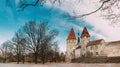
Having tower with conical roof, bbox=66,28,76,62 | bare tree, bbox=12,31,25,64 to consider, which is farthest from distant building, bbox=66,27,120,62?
bare tree, bbox=12,31,25,64

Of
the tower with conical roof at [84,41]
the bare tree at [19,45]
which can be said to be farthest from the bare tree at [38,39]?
the tower with conical roof at [84,41]

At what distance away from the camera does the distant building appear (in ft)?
176

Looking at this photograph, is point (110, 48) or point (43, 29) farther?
point (110, 48)

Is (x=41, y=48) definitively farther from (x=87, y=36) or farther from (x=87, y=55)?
(x=87, y=36)

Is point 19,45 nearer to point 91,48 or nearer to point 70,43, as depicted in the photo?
point 91,48

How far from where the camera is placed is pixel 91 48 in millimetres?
65250

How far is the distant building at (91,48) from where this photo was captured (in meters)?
53.6

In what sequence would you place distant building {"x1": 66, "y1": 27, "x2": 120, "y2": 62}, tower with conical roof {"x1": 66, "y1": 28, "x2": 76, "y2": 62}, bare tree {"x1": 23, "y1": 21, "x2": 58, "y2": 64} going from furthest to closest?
1. tower with conical roof {"x1": 66, "y1": 28, "x2": 76, "y2": 62}
2. distant building {"x1": 66, "y1": 27, "x2": 120, "y2": 62}
3. bare tree {"x1": 23, "y1": 21, "x2": 58, "y2": 64}

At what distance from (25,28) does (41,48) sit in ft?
13.5

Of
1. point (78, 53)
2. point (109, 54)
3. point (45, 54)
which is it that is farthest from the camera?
point (78, 53)

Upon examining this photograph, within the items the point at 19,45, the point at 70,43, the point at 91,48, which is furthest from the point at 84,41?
the point at 19,45

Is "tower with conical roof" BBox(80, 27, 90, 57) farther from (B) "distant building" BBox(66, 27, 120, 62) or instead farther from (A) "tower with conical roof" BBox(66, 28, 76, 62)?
(A) "tower with conical roof" BBox(66, 28, 76, 62)

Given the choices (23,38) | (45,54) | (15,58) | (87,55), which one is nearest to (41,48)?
(45,54)

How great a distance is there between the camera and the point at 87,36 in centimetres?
7281
